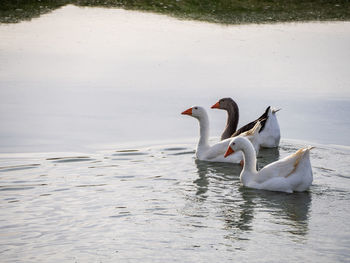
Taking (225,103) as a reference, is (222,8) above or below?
above

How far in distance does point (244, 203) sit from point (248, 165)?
1.05 m

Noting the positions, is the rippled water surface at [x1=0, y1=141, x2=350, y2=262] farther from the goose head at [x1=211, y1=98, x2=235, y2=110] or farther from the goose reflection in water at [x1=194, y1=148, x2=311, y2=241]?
the goose head at [x1=211, y1=98, x2=235, y2=110]

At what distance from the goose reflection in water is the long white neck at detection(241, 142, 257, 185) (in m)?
0.16

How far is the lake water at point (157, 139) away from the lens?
23.4 feet

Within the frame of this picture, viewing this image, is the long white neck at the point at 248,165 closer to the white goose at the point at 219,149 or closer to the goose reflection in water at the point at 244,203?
the goose reflection in water at the point at 244,203

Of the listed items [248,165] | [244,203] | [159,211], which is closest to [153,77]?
[248,165]

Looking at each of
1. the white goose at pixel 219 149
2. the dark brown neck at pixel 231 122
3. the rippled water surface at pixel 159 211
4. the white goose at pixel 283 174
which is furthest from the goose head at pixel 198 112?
the white goose at pixel 283 174

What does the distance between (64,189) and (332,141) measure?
17.5 feet

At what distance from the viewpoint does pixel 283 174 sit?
928 centimetres

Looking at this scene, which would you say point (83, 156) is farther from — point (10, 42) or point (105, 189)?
point (10, 42)

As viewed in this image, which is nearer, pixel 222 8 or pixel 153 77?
pixel 153 77

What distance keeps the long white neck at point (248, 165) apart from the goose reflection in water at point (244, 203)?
16cm

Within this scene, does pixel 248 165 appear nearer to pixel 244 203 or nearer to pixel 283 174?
pixel 283 174

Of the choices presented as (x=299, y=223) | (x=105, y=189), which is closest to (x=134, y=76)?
(x=105, y=189)
